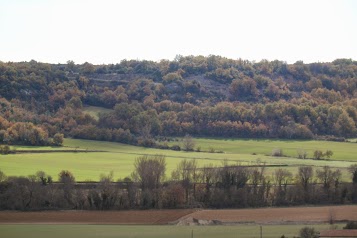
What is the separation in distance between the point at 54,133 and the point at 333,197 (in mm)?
61196

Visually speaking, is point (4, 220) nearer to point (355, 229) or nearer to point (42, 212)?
point (42, 212)

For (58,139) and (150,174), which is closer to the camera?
(150,174)

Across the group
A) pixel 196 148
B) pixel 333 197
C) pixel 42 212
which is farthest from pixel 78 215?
pixel 196 148

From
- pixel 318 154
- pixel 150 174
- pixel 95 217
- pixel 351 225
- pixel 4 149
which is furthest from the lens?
pixel 318 154

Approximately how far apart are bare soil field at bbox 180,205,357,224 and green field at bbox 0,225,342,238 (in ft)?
10.5

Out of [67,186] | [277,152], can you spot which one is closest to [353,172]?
[277,152]

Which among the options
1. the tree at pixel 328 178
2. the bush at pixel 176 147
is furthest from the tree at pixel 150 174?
the bush at pixel 176 147

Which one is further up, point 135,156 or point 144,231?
point 135,156

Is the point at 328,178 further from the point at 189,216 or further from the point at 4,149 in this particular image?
the point at 4,149

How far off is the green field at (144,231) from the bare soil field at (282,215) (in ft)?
10.5

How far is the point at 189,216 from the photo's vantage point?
73.6 metres

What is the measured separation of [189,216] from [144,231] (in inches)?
354

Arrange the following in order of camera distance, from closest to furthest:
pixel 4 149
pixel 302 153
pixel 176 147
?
pixel 4 149 → pixel 302 153 → pixel 176 147

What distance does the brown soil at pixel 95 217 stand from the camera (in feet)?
239
